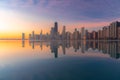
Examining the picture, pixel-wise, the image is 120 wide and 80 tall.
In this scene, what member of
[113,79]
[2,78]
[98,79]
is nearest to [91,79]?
[98,79]

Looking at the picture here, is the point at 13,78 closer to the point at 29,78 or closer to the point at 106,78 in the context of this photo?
the point at 29,78

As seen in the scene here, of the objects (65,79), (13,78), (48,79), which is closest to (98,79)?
(65,79)

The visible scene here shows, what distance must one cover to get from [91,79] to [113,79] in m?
2.44

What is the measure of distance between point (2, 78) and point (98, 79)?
418 inches

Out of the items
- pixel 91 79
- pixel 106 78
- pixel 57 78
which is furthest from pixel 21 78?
pixel 106 78

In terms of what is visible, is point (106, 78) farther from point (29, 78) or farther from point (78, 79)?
point (29, 78)

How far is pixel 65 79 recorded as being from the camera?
59.8 ft

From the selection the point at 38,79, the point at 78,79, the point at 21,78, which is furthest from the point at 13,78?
the point at 78,79

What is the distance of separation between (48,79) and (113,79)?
7.03 metres

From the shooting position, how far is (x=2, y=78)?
19125mm

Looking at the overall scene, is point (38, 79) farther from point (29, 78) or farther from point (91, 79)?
point (91, 79)

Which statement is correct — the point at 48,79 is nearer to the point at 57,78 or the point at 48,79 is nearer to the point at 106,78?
the point at 57,78

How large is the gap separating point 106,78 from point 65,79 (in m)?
4.59

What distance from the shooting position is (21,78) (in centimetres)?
1878
